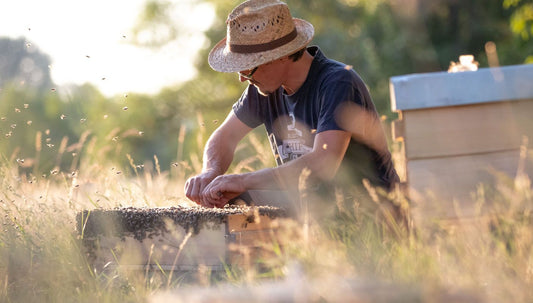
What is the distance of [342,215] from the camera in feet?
11.5

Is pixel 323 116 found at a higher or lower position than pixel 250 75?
lower

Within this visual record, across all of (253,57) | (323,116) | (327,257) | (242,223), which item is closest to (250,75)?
(253,57)

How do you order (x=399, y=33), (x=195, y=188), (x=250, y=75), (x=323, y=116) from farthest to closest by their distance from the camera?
(x=399, y=33) < (x=250, y=75) < (x=195, y=188) < (x=323, y=116)

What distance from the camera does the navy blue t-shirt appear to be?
370cm

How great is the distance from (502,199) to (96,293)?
2.33 meters

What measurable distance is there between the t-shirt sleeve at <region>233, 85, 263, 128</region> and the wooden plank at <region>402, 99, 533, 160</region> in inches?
44.5

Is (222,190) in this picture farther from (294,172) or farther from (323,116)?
(323,116)

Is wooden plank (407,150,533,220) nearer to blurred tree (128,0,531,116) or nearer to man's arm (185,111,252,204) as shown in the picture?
man's arm (185,111,252,204)

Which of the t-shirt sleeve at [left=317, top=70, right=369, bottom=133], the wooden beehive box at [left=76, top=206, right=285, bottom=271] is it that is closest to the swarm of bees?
the wooden beehive box at [left=76, top=206, right=285, bottom=271]

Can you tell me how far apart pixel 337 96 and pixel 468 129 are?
2.83 ft

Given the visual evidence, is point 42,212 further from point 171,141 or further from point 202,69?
point 171,141

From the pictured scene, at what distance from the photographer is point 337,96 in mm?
3654

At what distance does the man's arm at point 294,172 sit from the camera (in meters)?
3.48

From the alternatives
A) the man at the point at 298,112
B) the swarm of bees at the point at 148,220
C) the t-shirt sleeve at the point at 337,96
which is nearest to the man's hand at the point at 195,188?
the man at the point at 298,112
